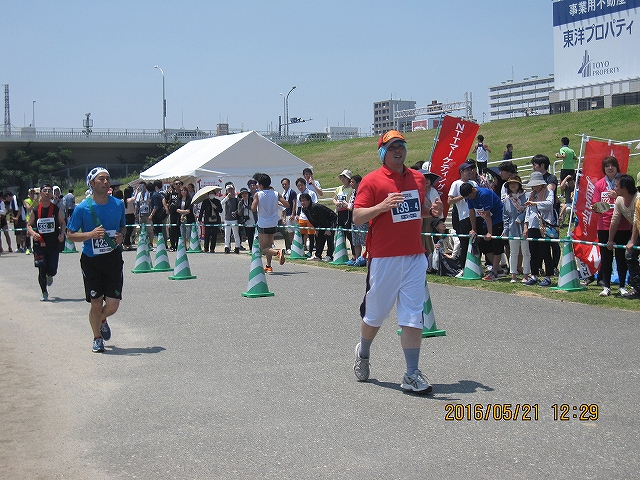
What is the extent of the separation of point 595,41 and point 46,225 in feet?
163

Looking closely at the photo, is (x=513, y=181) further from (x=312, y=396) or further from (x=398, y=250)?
(x=312, y=396)

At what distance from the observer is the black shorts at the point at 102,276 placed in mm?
8711

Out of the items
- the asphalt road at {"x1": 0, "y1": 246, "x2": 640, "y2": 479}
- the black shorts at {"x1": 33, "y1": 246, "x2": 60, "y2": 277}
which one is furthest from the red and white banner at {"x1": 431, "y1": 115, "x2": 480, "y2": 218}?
the black shorts at {"x1": 33, "y1": 246, "x2": 60, "y2": 277}

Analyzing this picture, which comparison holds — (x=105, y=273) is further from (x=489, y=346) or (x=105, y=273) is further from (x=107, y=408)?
(x=489, y=346)

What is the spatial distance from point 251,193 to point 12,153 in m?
54.9

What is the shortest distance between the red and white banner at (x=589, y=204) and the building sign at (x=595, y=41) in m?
43.3

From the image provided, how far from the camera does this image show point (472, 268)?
13.9 m

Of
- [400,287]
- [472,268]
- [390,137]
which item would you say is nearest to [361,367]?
[400,287]

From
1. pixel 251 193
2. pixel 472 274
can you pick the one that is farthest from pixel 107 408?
pixel 251 193

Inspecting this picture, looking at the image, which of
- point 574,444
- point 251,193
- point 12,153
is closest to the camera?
point 574,444

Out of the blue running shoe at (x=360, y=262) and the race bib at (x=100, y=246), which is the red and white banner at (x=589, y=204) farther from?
the race bib at (x=100, y=246)

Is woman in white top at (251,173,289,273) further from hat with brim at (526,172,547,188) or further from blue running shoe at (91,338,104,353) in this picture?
blue running shoe at (91,338,104,353)

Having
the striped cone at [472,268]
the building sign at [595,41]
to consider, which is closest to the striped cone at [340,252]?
the striped cone at [472,268]

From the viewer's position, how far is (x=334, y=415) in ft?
19.4
